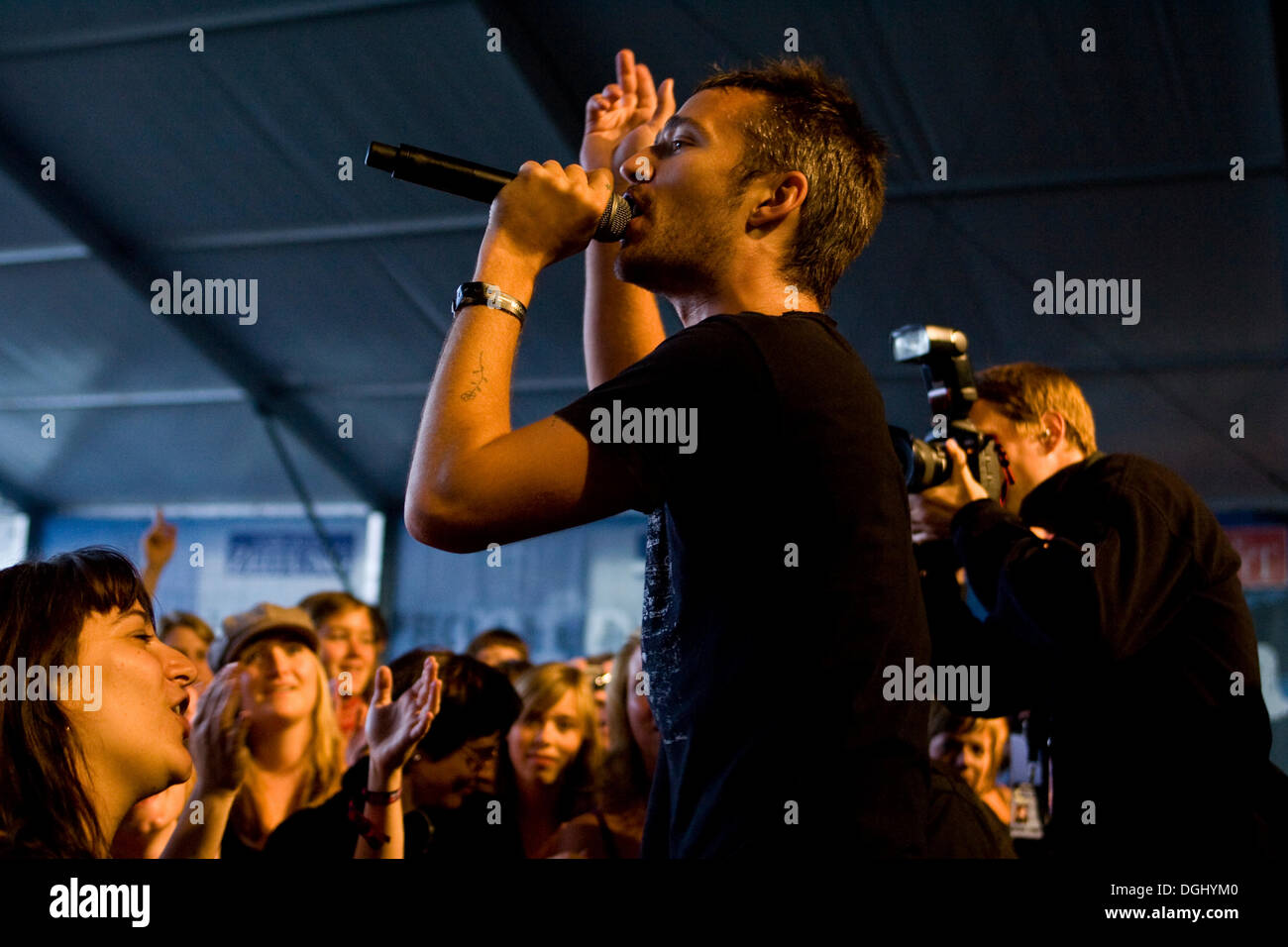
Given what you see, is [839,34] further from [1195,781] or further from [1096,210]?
[1195,781]

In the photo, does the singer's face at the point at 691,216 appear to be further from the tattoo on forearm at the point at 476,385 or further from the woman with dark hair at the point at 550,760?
the woman with dark hair at the point at 550,760

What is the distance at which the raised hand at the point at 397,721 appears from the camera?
2143mm

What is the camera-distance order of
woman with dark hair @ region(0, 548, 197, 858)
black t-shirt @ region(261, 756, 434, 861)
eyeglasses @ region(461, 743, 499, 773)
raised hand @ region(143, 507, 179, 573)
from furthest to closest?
raised hand @ region(143, 507, 179, 573) < eyeglasses @ region(461, 743, 499, 773) < black t-shirt @ region(261, 756, 434, 861) < woman with dark hair @ region(0, 548, 197, 858)

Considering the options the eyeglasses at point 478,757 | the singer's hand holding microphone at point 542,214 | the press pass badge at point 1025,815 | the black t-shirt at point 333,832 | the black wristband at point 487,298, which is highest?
the singer's hand holding microphone at point 542,214

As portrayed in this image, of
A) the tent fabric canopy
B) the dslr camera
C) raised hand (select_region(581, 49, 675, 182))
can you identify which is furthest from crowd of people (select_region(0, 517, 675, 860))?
the tent fabric canopy

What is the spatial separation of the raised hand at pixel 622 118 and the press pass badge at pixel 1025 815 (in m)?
2.51

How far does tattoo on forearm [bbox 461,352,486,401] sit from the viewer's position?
1097 millimetres

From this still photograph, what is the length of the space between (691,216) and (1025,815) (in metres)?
2.78

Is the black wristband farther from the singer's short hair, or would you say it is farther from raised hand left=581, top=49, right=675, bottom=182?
raised hand left=581, top=49, right=675, bottom=182

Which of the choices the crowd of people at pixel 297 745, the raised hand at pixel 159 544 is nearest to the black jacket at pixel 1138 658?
the crowd of people at pixel 297 745

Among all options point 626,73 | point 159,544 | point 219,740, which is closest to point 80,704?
point 219,740

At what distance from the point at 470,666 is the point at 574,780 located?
1.75 feet

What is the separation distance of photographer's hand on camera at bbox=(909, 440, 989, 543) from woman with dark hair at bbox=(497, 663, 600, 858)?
4.19 feet

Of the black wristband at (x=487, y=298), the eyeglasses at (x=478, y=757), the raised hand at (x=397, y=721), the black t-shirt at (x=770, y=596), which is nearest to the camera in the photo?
the black t-shirt at (x=770, y=596)
